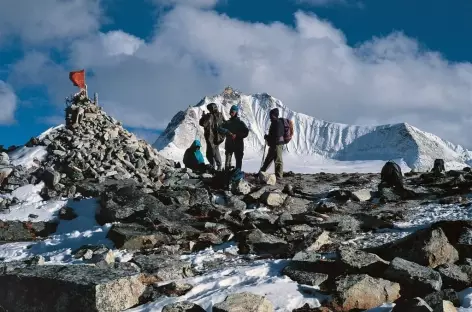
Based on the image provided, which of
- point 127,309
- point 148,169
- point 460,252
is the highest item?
point 148,169

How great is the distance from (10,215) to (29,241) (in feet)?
8.05

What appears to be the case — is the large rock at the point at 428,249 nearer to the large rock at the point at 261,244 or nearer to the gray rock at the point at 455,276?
the gray rock at the point at 455,276

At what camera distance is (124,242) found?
439 inches

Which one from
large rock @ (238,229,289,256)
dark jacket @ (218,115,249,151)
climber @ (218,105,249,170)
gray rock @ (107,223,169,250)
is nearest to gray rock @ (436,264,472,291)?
large rock @ (238,229,289,256)

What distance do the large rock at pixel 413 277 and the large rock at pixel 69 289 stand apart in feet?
12.0

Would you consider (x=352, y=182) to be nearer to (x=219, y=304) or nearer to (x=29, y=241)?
(x=29, y=241)

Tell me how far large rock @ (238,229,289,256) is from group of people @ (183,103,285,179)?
22.6 feet

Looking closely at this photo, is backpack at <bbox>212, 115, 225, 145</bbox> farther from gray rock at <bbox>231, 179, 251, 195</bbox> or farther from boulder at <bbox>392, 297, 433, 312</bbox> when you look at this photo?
boulder at <bbox>392, 297, 433, 312</bbox>

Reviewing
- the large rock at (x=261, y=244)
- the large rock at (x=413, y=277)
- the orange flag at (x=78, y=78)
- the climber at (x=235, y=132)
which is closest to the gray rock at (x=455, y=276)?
the large rock at (x=413, y=277)

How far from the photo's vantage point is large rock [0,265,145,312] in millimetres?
6766

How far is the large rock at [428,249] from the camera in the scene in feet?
26.3

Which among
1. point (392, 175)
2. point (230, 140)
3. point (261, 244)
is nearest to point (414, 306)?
point (261, 244)

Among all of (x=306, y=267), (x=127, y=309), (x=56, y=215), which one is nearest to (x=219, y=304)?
(x=127, y=309)

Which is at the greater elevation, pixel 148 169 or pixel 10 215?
pixel 148 169
